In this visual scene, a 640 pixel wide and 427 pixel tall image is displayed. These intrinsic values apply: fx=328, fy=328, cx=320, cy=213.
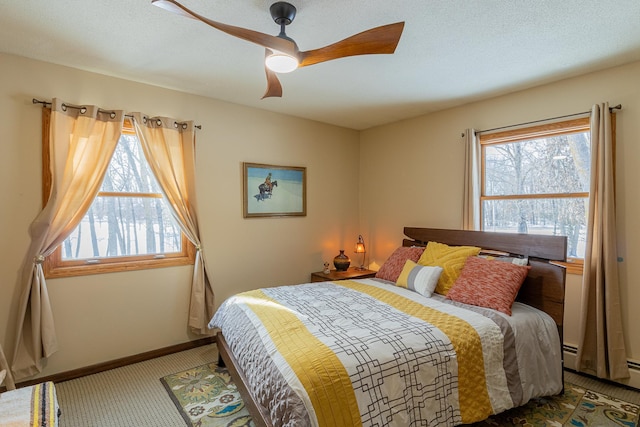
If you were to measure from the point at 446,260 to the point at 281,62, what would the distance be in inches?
86.5

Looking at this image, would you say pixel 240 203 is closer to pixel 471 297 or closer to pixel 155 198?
pixel 155 198

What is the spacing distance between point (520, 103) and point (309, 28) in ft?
7.61

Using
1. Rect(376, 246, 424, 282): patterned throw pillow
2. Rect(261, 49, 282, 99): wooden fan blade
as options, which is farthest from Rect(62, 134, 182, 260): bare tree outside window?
Rect(376, 246, 424, 282): patterned throw pillow

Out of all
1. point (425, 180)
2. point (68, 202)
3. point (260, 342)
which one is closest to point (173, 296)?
point (68, 202)

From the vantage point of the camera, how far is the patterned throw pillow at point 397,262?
11.0 feet

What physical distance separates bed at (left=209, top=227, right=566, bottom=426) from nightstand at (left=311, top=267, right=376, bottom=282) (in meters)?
0.96

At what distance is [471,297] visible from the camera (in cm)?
254

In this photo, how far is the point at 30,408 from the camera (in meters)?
1.62

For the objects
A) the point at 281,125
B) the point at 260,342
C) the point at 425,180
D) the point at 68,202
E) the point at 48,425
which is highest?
the point at 281,125

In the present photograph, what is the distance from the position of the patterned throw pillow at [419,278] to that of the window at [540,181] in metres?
1.07

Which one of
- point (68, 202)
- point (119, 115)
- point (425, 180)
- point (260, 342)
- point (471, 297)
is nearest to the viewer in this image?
point (260, 342)

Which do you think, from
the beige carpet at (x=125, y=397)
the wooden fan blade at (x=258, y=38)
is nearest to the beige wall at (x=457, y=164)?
the wooden fan blade at (x=258, y=38)

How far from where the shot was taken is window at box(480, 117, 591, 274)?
9.52 ft

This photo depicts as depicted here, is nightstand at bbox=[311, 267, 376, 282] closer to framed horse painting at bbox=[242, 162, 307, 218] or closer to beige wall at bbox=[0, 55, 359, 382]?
beige wall at bbox=[0, 55, 359, 382]
